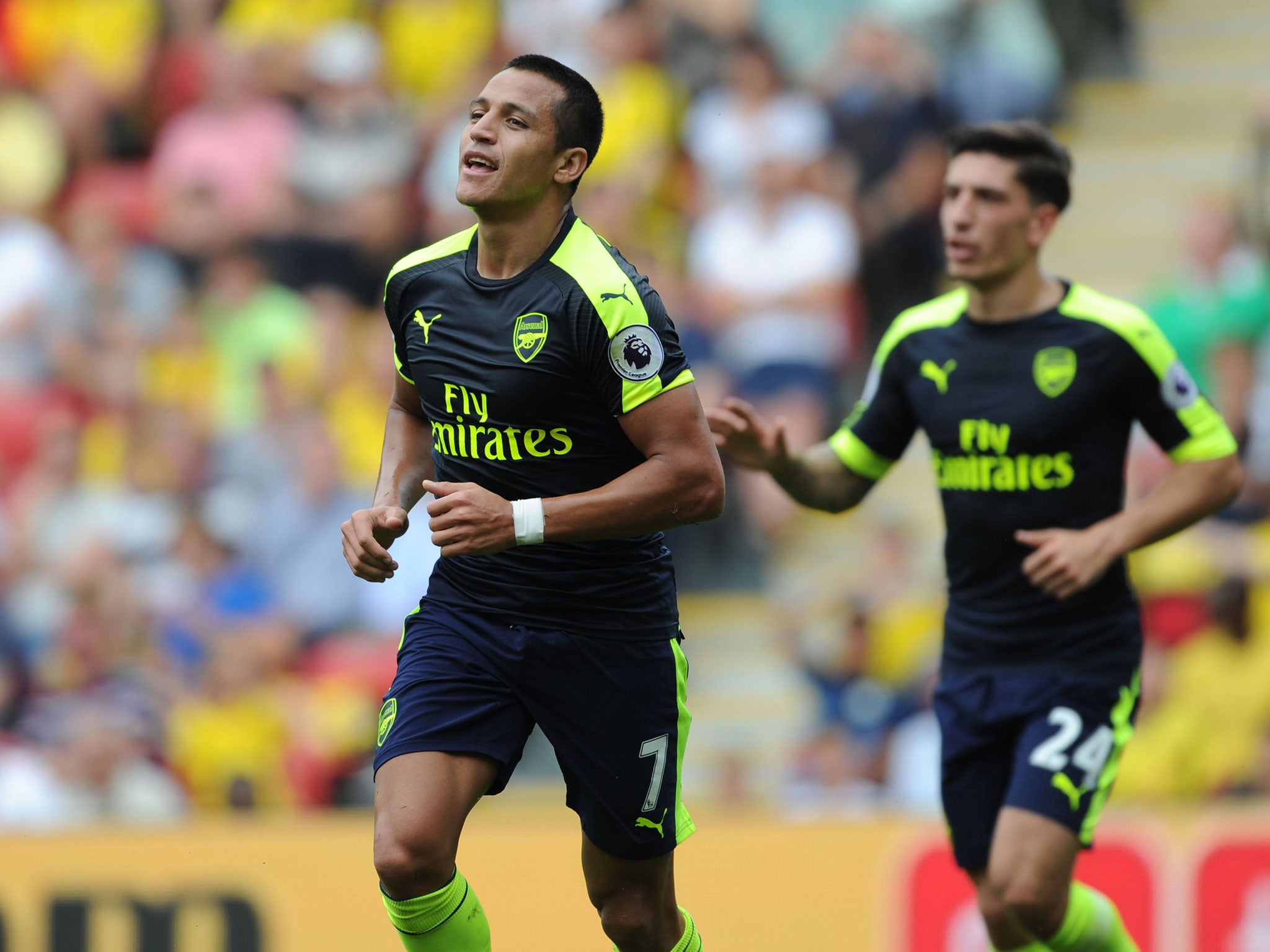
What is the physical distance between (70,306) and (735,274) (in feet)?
14.9

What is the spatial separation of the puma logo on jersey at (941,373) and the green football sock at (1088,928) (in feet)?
5.43

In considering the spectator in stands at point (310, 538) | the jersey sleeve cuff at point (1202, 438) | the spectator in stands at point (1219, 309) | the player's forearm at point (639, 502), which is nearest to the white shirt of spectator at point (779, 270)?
the spectator in stands at point (1219, 309)

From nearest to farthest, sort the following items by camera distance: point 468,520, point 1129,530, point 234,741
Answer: point 468,520, point 1129,530, point 234,741

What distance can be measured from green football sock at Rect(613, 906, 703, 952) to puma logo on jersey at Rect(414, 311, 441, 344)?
72.1 inches

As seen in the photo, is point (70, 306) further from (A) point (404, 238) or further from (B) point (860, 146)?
(B) point (860, 146)

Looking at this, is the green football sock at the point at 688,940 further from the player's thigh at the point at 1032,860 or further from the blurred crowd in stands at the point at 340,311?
the blurred crowd in stands at the point at 340,311

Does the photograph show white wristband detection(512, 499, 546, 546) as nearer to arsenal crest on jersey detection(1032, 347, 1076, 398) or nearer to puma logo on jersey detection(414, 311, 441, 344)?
puma logo on jersey detection(414, 311, 441, 344)

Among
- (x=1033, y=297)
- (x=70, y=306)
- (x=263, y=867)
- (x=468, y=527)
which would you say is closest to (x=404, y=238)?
(x=70, y=306)

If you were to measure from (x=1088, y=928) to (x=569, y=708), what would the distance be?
194 centimetres

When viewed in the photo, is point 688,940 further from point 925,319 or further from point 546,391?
point 925,319

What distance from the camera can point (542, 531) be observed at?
4.75m

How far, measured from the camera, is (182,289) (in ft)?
39.9

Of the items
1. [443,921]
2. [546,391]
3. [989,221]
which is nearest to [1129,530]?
[989,221]

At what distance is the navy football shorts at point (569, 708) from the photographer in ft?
16.4
